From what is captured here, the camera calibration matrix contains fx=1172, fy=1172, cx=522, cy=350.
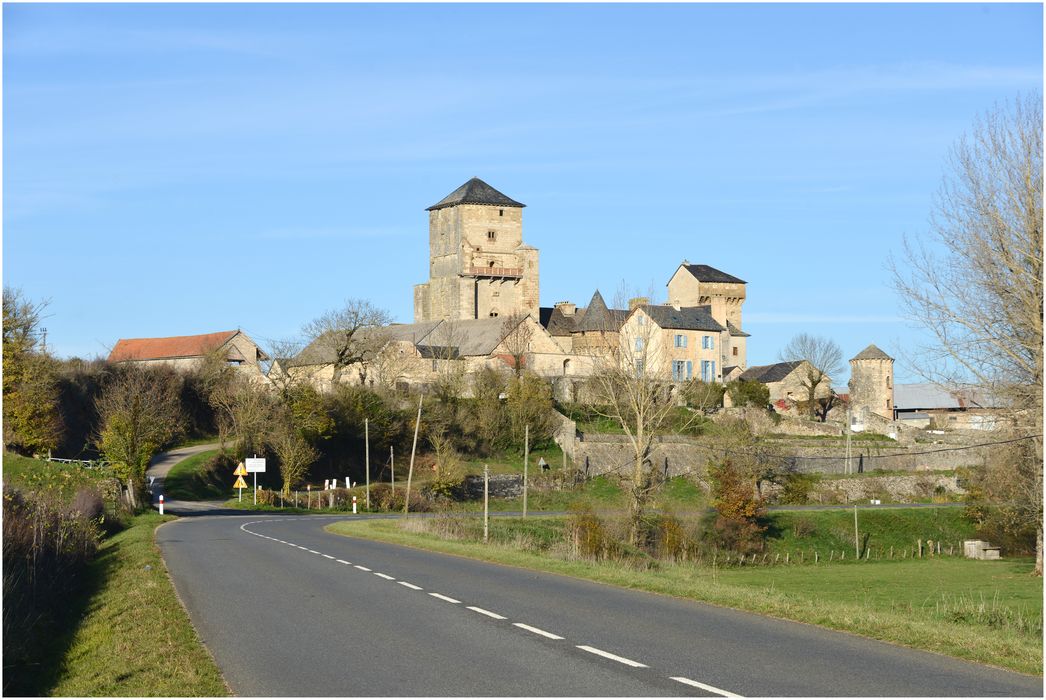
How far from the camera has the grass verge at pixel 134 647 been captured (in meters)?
11.4

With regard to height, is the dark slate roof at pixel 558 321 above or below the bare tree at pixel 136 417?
above

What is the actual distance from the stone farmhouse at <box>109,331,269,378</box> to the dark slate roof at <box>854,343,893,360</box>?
57.9 meters

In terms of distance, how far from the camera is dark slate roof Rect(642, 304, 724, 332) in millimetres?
106812

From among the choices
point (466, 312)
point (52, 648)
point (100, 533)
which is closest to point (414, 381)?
point (466, 312)

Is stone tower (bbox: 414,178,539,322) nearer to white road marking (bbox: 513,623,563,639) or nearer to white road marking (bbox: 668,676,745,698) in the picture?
white road marking (bbox: 513,623,563,639)

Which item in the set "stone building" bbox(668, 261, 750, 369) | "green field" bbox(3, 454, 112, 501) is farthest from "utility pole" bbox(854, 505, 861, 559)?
"stone building" bbox(668, 261, 750, 369)

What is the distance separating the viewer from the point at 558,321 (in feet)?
394

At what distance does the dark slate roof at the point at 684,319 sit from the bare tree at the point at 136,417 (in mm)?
44356

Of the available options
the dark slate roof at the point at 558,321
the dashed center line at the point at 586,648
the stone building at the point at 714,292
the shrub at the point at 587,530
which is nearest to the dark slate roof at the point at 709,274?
the stone building at the point at 714,292

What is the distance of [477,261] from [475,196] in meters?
7.78

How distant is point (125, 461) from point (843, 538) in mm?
35289

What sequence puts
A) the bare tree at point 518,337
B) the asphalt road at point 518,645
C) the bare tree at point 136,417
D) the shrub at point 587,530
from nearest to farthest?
the asphalt road at point 518,645
the shrub at point 587,530
the bare tree at point 136,417
the bare tree at point 518,337

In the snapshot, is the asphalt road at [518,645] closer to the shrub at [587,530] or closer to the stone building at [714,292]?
the shrub at [587,530]

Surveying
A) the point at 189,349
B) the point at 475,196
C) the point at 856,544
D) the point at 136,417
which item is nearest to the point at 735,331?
the point at 475,196
